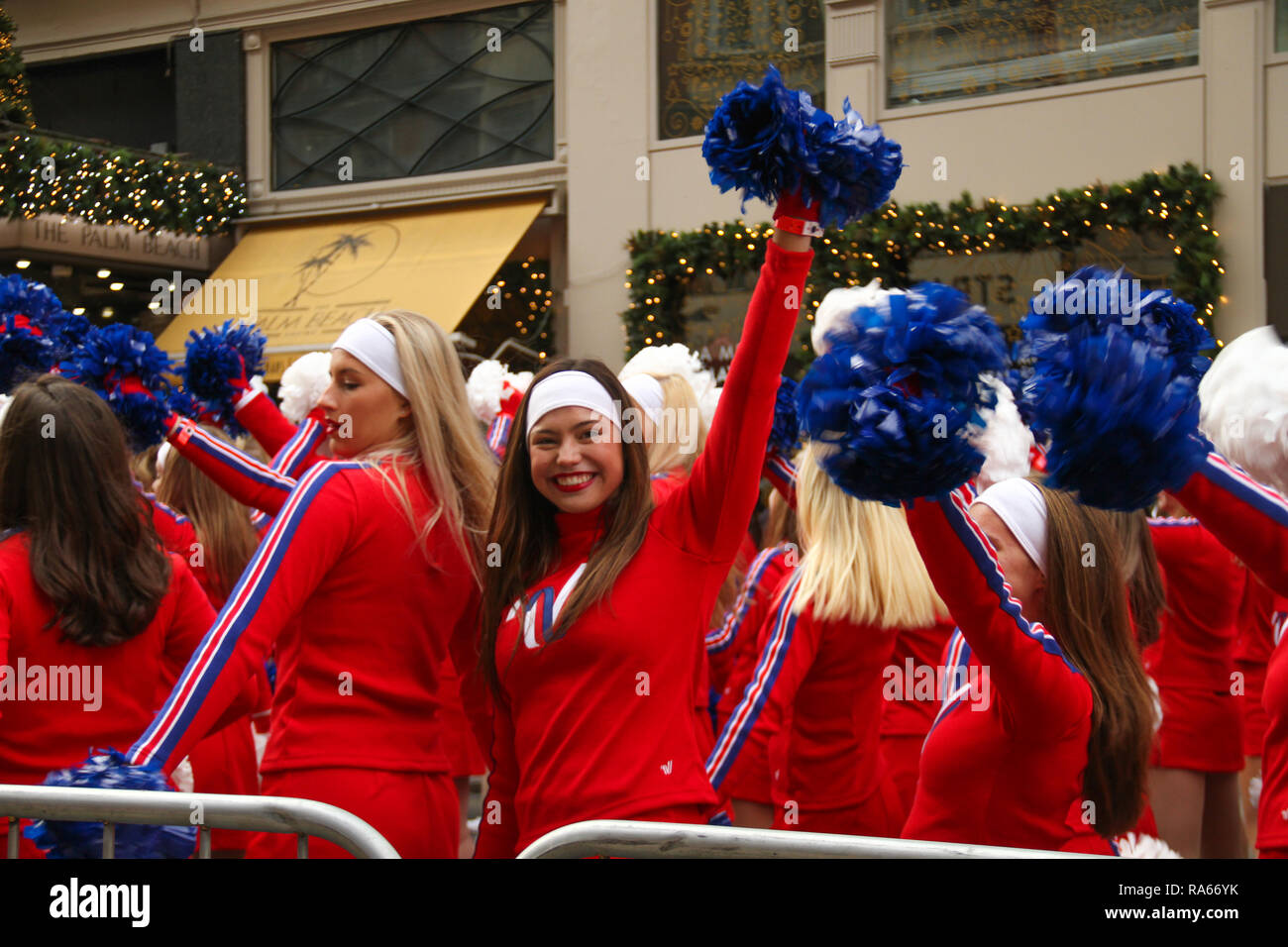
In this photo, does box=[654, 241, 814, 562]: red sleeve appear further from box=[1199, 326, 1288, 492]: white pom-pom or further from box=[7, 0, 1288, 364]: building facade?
box=[7, 0, 1288, 364]: building facade

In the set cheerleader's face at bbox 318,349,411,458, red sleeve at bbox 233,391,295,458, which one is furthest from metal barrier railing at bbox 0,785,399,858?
red sleeve at bbox 233,391,295,458

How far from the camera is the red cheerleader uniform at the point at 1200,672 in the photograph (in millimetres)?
4426

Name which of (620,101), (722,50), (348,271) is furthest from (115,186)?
(722,50)

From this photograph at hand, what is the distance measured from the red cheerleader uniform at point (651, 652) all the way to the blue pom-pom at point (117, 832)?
2.02ft

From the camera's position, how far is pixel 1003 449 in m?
3.84

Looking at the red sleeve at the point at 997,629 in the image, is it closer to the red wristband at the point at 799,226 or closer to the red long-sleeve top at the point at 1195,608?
the red wristband at the point at 799,226

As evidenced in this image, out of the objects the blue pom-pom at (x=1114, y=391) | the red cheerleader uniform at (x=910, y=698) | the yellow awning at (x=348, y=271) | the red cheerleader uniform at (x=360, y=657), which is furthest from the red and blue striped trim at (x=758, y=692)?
the yellow awning at (x=348, y=271)

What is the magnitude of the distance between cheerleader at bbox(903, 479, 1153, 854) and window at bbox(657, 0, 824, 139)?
9806mm

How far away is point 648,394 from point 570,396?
2051mm

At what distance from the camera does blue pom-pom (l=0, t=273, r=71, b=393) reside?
389cm

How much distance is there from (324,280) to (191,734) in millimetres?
11797
